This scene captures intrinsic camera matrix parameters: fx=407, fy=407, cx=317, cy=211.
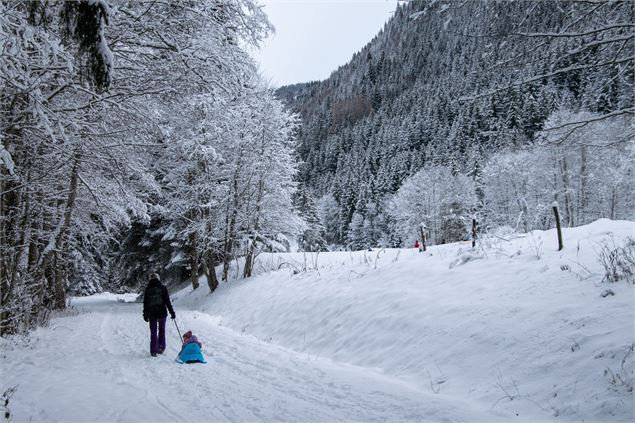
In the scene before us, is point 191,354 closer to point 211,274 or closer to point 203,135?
point 203,135

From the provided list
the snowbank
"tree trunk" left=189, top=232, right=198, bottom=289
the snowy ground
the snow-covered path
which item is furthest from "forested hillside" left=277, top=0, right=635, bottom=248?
"tree trunk" left=189, top=232, right=198, bottom=289

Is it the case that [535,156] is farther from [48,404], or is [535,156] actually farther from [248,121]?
[48,404]

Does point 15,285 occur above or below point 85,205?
below

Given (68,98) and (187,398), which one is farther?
(68,98)

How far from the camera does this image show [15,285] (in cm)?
931

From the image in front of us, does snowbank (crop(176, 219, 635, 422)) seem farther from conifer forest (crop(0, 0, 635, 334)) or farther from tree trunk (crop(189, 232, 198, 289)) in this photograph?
tree trunk (crop(189, 232, 198, 289))

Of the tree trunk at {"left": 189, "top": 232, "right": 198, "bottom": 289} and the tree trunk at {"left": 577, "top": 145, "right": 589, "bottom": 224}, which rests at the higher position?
the tree trunk at {"left": 577, "top": 145, "right": 589, "bottom": 224}

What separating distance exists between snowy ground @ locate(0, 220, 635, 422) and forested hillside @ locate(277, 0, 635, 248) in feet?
7.85

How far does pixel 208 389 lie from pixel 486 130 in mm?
5712

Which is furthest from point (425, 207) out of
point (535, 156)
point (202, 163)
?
point (202, 163)

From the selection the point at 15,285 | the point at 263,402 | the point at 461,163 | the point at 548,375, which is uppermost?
the point at 461,163

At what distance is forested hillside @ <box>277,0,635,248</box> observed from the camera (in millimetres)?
5164

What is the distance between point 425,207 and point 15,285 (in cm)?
5477

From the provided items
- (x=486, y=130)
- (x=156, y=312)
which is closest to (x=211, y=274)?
(x=156, y=312)
